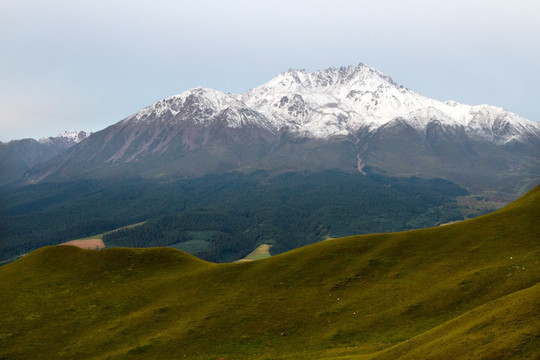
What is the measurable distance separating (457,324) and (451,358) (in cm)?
806

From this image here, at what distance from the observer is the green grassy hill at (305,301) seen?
40812 millimetres

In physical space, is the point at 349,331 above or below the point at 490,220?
below

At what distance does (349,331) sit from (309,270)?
21.4 m

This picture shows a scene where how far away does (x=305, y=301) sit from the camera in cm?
6216

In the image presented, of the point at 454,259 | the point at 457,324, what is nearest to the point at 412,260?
the point at 454,259

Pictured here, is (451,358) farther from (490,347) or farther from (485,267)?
(485,267)

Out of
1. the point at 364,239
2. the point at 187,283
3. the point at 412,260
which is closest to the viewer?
the point at 412,260

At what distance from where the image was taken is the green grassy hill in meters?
40.8

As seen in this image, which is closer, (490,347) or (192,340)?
(490,347)

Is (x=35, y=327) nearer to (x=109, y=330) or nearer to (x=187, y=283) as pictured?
(x=109, y=330)

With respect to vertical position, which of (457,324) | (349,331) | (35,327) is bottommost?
(349,331)

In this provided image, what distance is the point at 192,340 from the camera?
179 feet

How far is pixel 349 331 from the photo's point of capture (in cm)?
5191

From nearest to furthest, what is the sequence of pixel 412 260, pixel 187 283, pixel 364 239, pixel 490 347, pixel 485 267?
pixel 490 347, pixel 485 267, pixel 412 260, pixel 187 283, pixel 364 239
